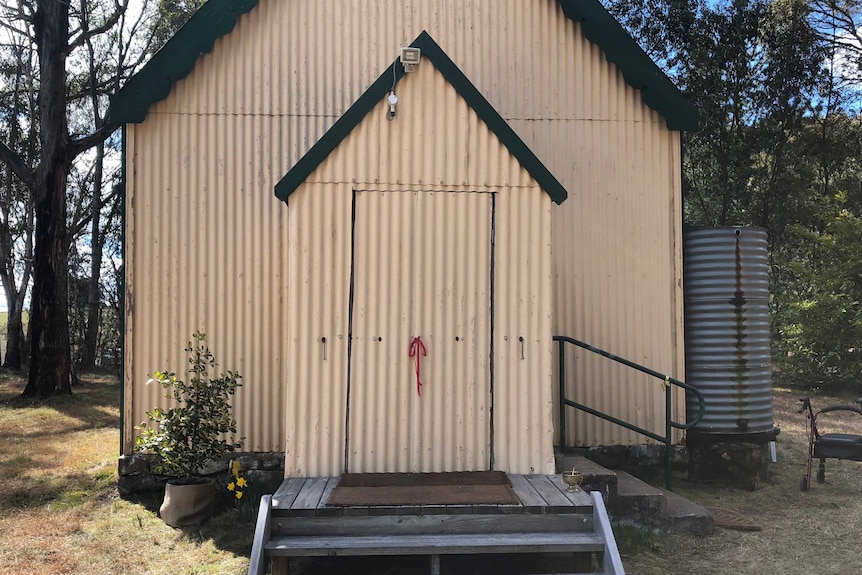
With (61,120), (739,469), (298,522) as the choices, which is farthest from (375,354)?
(61,120)

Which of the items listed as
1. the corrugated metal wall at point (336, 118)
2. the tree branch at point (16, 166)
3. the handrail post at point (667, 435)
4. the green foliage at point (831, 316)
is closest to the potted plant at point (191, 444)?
the corrugated metal wall at point (336, 118)

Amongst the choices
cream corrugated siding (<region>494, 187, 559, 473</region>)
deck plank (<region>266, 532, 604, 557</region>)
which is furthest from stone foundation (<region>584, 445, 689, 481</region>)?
deck plank (<region>266, 532, 604, 557</region>)

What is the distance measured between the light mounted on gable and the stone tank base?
4978 millimetres

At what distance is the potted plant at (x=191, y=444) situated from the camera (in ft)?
20.7

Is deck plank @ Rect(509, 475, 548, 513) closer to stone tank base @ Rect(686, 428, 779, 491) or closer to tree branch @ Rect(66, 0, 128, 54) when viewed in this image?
stone tank base @ Rect(686, 428, 779, 491)

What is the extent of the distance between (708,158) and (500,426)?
18019 millimetres

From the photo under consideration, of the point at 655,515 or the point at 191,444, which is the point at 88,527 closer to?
the point at 191,444

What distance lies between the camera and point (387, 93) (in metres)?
5.48

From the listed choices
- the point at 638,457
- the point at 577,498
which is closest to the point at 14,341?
the point at 638,457

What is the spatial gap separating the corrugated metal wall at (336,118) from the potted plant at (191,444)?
76 centimetres

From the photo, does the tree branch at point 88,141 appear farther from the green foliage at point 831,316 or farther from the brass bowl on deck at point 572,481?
the green foliage at point 831,316

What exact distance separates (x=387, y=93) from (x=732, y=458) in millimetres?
5257

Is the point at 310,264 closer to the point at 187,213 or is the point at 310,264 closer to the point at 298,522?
the point at 298,522

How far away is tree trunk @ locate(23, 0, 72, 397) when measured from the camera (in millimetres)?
14148
